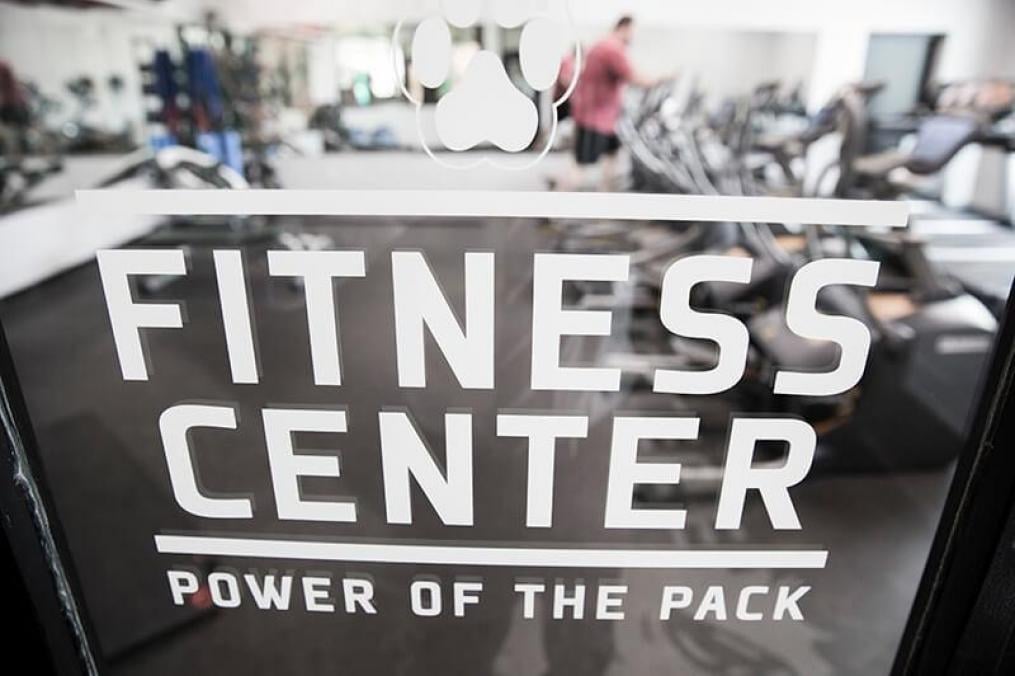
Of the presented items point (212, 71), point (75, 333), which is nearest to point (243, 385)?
point (75, 333)

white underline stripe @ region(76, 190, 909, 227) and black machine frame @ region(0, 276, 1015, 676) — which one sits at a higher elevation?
white underline stripe @ region(76, 190, 909, 227)

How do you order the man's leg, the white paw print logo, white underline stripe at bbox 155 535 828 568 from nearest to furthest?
the white paw print logo
white underline stripe at bbox 155 535 828 568
the man's leg

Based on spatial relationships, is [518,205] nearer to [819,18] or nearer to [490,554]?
[490,554]

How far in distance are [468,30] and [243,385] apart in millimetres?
383

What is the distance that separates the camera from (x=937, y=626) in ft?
2.08

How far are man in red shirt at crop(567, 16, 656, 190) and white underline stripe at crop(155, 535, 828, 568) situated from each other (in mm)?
379

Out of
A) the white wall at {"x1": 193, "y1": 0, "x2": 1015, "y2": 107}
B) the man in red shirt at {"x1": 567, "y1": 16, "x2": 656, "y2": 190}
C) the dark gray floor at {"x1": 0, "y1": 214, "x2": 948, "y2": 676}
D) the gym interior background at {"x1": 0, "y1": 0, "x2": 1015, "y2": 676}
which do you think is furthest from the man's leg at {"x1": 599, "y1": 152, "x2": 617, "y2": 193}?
the dark gray floor at {"x1": 0, "y1": 214, "x2": 948, "y2": 676}

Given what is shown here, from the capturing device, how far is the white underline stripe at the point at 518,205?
540 mm

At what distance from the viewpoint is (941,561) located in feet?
2.03

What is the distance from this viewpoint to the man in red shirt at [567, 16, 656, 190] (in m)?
0.85

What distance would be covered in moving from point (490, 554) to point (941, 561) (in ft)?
1.45

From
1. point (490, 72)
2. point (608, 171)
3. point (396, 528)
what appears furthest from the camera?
point (608, 171)

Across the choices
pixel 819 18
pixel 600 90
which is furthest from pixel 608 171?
pixel 819 18

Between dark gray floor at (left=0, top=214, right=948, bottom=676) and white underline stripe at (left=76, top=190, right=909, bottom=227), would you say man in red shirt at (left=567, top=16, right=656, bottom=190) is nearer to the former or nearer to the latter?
white underline stripe at (left=76, top=190, right=909, bottom=227)
